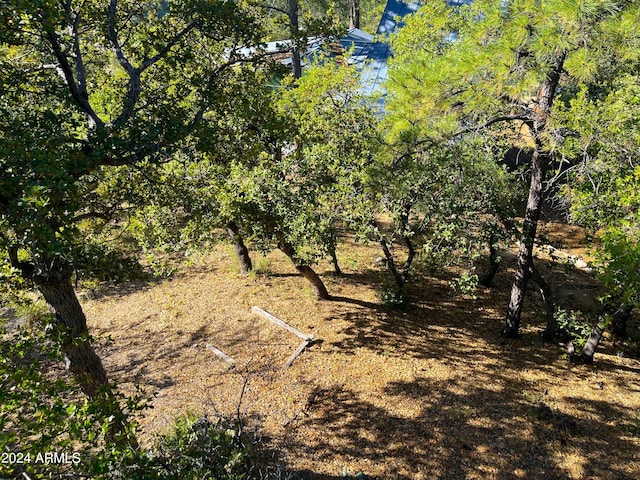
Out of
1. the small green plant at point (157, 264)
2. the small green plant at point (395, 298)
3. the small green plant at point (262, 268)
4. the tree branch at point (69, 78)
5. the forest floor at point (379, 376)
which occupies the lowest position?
the forest floor at point (379, 376)

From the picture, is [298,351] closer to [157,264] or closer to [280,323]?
[280,323]

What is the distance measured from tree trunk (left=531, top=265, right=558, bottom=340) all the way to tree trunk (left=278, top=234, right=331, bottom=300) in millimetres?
5288

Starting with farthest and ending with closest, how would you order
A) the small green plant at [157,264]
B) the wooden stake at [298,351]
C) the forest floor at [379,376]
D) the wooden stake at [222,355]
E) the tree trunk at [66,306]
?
the wooden stake at [222,355] < the wooden stake at [298,351] < the small green plant at [157,264] < the forest floor at [379,376] < the tree trunk at [66,306]

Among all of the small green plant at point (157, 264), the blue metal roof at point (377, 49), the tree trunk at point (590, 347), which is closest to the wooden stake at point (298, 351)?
the small green plant at point (157, 264)

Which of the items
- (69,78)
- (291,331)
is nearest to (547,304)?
(291,331)

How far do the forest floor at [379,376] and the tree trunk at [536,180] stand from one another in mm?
1379

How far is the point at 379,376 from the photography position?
8242 mm

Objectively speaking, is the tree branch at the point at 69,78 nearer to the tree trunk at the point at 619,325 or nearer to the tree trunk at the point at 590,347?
the tree trunk at the point at 590,347

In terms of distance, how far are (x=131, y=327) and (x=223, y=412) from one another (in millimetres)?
4700

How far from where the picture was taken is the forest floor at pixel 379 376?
21.1 feet

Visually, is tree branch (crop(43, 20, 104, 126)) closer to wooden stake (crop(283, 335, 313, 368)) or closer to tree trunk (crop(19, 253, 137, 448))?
tree trunk (crop(19, 253, 137, 448))

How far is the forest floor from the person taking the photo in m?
6.43

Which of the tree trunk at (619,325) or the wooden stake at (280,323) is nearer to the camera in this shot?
the wooden stake at (280,323)

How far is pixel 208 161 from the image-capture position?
8117mm
